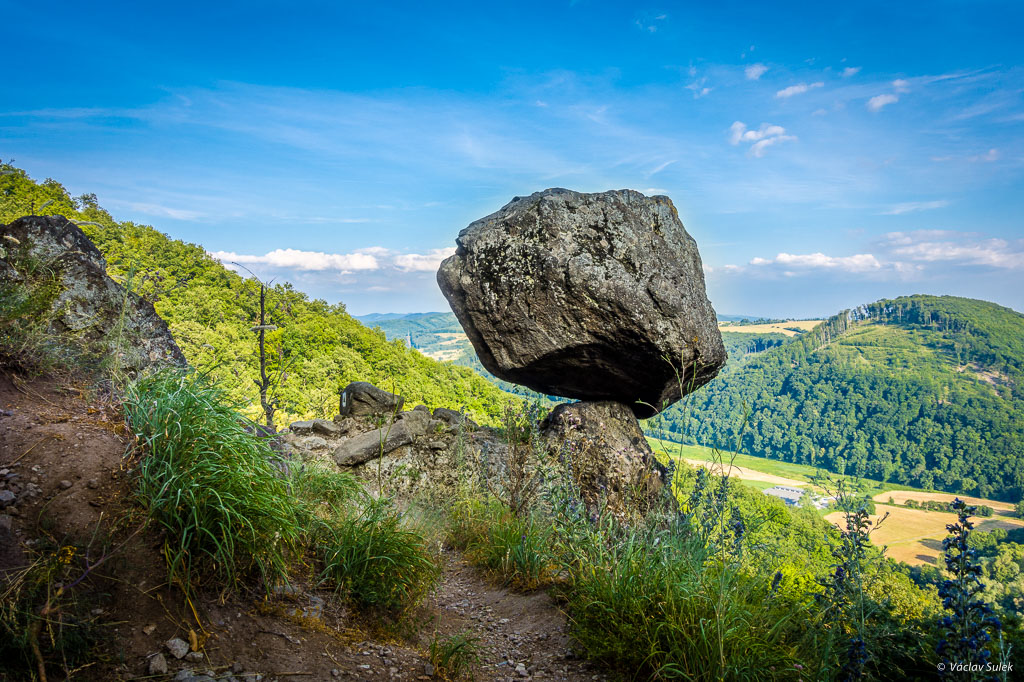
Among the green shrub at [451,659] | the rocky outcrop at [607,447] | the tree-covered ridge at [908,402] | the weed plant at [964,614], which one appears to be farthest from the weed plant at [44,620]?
the tree-covered ridge at [908,402]

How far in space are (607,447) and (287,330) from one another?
78.7 feet

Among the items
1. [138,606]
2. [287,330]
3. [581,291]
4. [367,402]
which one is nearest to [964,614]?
[138,606]

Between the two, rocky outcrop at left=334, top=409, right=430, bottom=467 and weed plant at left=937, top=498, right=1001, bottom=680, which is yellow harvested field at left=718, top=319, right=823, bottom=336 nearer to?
rocky outcrop at left=334, top=409, right=430, bottom=467

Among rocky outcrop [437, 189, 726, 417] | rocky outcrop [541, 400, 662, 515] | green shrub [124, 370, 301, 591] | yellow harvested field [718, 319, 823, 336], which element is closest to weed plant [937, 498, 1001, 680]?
green shrub [124, 370, 301, 591]

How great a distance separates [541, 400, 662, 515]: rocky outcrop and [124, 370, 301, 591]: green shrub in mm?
4034

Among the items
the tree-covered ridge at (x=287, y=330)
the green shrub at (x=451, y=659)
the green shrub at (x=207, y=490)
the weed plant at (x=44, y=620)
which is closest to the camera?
the weed plant at (x=44, y=620)

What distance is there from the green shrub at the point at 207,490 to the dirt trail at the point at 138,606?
13cm

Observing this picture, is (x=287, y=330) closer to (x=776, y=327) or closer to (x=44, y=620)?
(x=44, y=620)

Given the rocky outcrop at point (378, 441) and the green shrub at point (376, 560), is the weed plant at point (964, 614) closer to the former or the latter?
the green shrub at point (376, 560)

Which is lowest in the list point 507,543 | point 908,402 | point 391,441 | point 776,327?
point 908,402

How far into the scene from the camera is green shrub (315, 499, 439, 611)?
3.36 metres

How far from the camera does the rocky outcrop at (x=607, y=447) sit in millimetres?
6780

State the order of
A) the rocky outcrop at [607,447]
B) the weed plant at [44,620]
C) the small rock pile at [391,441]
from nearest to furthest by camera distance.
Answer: the weed plant at [44,620]
the rocky outcrop at [607,447]
the small rock pile at [391,441]

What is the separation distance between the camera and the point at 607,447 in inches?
289
